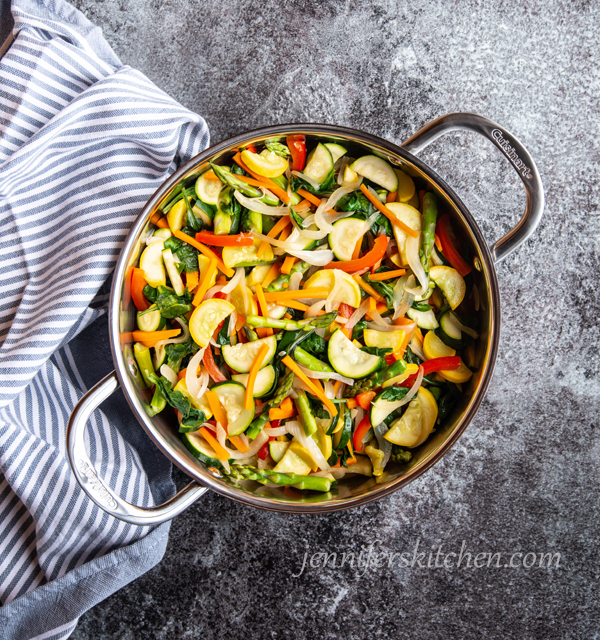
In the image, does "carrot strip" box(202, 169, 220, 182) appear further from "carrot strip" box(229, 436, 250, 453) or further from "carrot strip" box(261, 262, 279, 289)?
"carrot strip" box(229, 436, 250, 453)

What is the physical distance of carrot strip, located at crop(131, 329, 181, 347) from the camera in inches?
75.9

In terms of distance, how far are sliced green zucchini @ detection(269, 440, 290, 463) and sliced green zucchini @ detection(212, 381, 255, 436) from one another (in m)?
0.16

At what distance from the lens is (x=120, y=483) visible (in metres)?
2.12

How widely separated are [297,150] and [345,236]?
0.41 m

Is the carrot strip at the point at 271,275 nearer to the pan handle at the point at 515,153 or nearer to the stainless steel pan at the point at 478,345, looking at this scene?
the stainless steel pan at the point at 478,345

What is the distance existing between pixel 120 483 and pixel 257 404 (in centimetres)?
74

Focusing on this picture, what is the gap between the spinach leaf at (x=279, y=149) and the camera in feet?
6.29

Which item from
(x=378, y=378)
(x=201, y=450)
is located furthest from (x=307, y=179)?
(x=201, y=450)

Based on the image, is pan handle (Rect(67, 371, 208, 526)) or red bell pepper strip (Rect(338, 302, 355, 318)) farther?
red bell pepper strip (Rect(338, 302, 355, 318))

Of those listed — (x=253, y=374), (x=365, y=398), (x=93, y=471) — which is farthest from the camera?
(x=365, y=398)

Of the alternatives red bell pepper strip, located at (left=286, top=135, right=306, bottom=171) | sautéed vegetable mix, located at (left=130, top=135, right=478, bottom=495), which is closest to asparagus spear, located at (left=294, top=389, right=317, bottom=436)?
sautéed vegetable mix, located at (left=130, top=135, right=478, bottom=495)

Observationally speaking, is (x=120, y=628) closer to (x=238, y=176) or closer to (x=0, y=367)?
(x=0, y=367)

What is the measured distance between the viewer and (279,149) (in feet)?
6.36

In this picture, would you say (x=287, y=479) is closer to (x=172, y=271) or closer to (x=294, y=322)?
(x=294, y=322)
